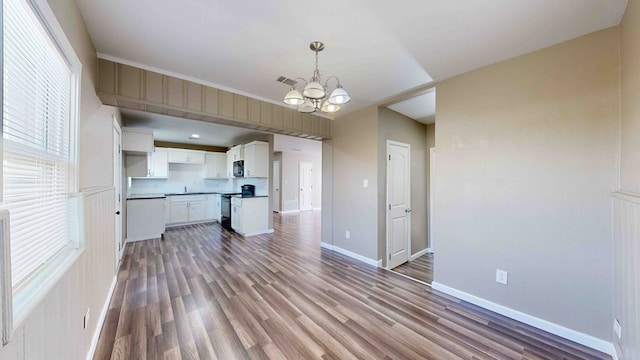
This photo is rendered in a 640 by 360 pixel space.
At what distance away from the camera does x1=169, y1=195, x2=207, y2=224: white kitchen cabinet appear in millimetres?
6016

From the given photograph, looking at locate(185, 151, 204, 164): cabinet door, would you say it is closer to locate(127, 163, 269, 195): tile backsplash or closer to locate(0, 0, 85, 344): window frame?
locate(127, 163, 269, 195): tile backsplash

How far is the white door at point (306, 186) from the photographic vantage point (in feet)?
31.0

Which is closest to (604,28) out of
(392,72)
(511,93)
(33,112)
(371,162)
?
(511,93)

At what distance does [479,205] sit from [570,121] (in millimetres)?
1010

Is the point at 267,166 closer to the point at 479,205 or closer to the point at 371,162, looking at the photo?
the point at 371,162

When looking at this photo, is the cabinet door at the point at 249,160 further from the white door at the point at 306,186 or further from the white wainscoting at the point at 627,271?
the white wainscoting at the point at 627,271

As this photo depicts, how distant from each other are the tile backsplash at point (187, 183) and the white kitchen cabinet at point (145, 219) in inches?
58.8

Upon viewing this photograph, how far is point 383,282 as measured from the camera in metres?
2.99

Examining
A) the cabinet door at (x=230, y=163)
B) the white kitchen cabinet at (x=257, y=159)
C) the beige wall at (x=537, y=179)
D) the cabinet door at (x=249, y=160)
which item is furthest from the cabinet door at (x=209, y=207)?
the beige wall at (x=537, y=179)

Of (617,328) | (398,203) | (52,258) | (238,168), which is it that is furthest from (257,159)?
(617,328)

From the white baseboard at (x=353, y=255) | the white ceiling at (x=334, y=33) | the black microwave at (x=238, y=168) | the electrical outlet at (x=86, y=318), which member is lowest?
the white baseboard at (x=353, y=255)

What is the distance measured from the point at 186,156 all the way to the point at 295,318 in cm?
581

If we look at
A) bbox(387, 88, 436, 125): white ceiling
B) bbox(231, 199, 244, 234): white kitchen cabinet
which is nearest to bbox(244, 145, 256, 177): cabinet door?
bbox(231, 199, 244, 234): white kitchen cabinet

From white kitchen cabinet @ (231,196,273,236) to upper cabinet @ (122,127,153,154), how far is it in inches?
80.3
